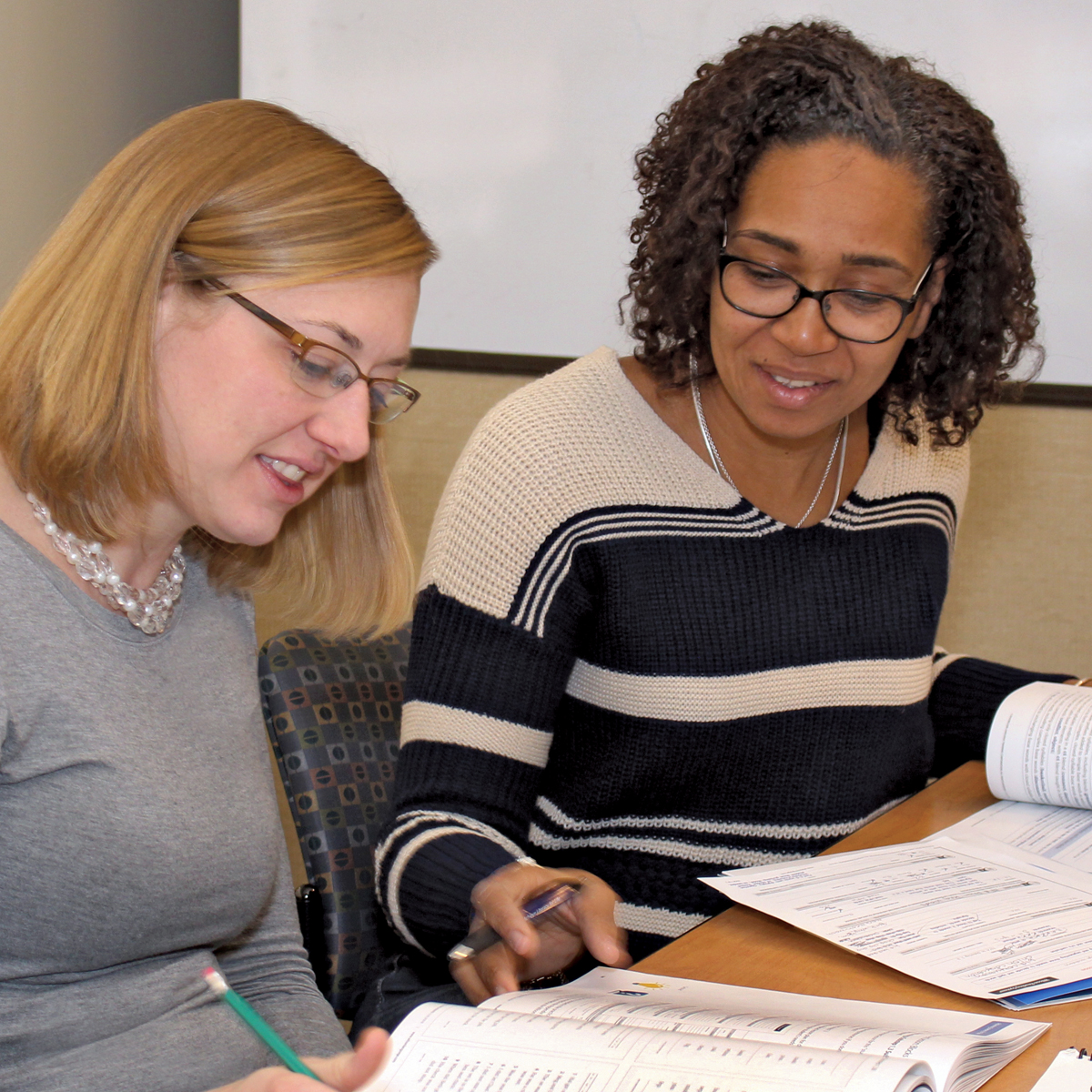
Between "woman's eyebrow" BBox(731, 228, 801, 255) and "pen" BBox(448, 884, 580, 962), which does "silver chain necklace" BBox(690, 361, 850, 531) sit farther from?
"pen" BBox(448, 884, 580, 962)

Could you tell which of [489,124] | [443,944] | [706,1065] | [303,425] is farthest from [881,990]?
[489,124]

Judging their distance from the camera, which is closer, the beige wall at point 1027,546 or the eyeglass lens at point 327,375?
the eyeglass lens at point 327,375

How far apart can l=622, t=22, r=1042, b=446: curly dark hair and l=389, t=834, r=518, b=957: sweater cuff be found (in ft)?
1.95

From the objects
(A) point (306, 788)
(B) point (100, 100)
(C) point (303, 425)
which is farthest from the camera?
(B) point (100, 100)

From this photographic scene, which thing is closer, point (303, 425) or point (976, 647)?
point (303, 425)

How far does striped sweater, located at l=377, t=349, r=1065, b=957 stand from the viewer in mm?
1154

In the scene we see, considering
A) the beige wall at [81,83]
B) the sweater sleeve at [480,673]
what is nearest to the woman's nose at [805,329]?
the sweater sleeve at [480,673]

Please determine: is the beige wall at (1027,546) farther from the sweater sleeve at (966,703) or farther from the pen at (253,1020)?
the pen at (253,1020)

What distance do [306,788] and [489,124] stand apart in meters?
1.55

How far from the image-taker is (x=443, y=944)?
99 cm

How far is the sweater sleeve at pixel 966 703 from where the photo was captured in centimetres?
143

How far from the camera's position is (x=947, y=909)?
909 mm

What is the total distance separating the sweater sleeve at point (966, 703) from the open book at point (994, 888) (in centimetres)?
18

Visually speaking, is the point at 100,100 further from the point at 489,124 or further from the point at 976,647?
the point at 976,647
